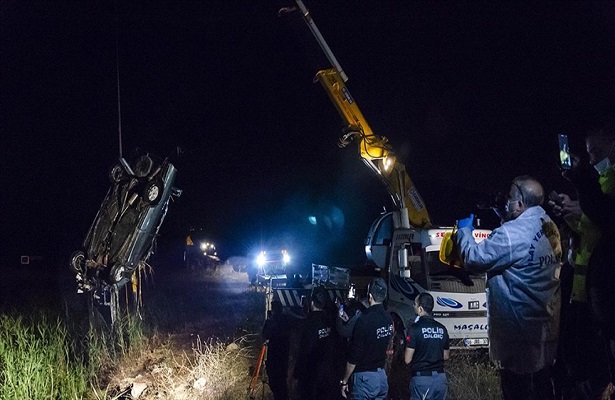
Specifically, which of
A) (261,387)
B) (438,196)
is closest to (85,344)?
(261,387)

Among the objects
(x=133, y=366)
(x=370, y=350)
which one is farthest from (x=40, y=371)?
(x=370, y=350)

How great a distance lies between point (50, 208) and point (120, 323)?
2633 cm

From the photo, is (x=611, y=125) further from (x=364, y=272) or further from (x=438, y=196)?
(x=438, y=196)

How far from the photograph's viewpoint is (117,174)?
10.2m

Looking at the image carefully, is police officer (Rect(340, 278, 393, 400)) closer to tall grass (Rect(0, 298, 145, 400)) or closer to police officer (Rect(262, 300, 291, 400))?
police officer (Rect(262, 300, 291, 400))

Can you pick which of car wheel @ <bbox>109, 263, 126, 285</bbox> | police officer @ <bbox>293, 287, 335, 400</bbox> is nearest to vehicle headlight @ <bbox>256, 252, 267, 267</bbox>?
car wheel @ <bbox>109, 263, 126, 285</bbox>

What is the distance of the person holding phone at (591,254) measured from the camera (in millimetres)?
3270

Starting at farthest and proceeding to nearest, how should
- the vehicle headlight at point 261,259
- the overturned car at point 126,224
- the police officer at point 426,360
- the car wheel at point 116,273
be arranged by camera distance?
the vehicle headlight at point 261,259 → the overturned car at point 126,224 → the car wheel at point 116,273 → the police officer at point 426,360

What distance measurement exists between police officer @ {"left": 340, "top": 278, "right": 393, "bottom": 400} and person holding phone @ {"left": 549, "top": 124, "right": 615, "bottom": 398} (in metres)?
2.05

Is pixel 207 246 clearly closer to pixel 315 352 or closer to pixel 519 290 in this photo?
pixel 315 352

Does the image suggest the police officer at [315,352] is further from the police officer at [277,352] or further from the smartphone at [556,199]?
the smartphone at [556,199]

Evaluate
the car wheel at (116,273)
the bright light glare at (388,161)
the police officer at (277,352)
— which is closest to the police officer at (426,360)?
the police officer at (277,352)

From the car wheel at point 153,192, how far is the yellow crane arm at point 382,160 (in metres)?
4.87

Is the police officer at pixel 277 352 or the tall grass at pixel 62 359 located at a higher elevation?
the tall grass at pixel 62 359
